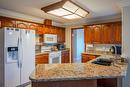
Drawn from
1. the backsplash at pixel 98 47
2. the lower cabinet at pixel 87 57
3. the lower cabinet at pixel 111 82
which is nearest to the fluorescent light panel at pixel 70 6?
the lower cabinet at pixel 111 82

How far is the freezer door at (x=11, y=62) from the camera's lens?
3.12 m

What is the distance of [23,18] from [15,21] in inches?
16.8

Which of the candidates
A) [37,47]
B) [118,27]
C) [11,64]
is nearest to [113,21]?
[118,27]

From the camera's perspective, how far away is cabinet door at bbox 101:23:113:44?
441 cm

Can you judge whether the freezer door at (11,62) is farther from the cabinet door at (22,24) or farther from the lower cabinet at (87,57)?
the lower cabinet at (87,57)

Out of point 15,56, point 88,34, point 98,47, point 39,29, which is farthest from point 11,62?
point 98,47

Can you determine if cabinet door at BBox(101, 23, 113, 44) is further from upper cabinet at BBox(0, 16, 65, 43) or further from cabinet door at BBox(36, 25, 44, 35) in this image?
cabinet door at BBox(36, 25, 44, 35)

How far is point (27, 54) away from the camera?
3680 millimetres

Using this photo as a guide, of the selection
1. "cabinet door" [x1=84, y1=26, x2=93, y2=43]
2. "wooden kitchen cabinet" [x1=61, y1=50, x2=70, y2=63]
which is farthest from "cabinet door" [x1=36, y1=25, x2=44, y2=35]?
"cabinet door" [x1=84, y1=26, x2=93, y2=43]

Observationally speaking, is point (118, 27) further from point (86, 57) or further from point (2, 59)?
point (2, 59)

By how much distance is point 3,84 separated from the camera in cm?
309

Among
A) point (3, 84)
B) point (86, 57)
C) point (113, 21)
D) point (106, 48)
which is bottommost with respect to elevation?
point (3, 84)

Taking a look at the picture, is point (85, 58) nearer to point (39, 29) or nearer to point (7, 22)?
point (39, 29)

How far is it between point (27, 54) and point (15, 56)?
0.41 meters
